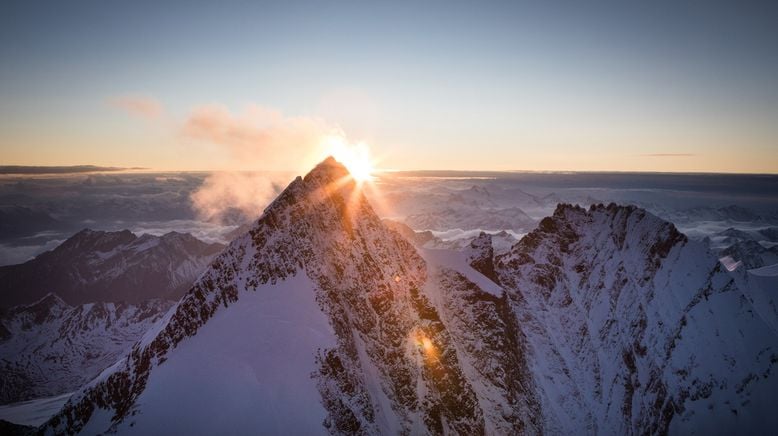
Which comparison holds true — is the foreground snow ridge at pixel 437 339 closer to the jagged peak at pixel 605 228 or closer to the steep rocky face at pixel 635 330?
the steep rocky face at pixel 635 330

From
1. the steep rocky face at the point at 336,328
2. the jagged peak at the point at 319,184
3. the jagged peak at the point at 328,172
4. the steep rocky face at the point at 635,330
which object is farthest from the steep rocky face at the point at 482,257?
the jagged peak at the point at 328,172

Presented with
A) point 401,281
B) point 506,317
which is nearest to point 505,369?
point 506,317

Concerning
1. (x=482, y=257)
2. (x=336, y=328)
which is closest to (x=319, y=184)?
(x=336, y=328)

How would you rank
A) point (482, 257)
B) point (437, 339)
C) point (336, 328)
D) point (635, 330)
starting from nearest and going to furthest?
point (336, 328)
point (437, 339)
point (635, 330)
point (482, 257)

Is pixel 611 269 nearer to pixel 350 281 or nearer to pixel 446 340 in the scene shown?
pixel 446 340

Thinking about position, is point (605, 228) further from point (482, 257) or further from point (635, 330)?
point (482, 257)

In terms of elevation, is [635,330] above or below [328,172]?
below

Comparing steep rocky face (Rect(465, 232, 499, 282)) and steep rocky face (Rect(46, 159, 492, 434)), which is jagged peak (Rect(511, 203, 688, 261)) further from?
steep rocky face (Rect(46, 159, 492, 434))
